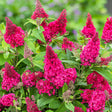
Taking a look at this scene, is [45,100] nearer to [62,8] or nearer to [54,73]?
[54,73]

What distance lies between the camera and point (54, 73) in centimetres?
112

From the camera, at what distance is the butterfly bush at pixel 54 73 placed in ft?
3.84

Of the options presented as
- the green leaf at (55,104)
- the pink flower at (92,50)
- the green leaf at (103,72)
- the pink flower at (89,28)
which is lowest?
the green leaf at (55,104)

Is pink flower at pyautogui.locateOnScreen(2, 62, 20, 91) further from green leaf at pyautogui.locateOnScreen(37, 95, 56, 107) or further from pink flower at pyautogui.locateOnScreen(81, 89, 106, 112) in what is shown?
pink flower at pyautogui.locateOnScreen(81, 89, 106, 112)

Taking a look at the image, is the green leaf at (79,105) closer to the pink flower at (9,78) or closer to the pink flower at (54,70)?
the pink flower at (54,70)

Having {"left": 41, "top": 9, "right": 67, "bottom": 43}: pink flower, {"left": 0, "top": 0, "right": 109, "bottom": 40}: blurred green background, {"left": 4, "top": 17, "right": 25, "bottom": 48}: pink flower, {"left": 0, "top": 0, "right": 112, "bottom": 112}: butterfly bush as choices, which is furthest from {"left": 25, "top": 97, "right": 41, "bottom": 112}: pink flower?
{"left": 0, "top": 0, "right": 109, "bottom": 40}: blurred green background

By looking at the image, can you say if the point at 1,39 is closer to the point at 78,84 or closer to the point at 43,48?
the point at 43,48

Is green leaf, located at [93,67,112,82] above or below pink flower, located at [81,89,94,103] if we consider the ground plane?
above

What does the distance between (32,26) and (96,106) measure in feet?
2.48

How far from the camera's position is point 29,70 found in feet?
4.42

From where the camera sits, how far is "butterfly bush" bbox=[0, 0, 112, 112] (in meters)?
1.17

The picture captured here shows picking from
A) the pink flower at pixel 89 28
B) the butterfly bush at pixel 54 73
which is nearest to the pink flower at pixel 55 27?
the butterfly bush at pixel 54 73

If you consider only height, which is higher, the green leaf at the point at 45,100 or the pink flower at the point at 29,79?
the pink flower at the point at 29,79

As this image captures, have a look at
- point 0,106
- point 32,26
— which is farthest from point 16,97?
point 32,26
